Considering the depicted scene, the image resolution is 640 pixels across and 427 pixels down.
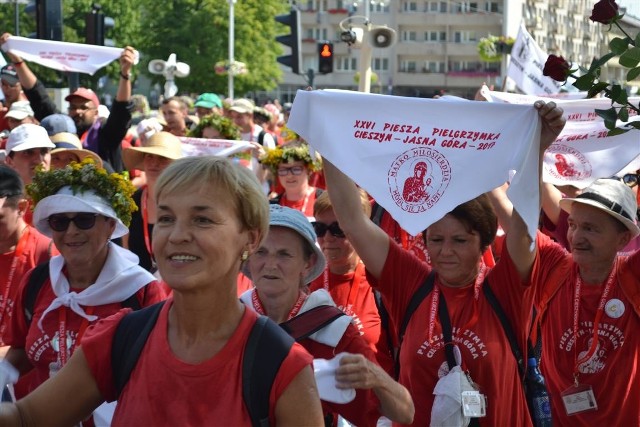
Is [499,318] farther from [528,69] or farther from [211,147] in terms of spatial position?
[528,69]

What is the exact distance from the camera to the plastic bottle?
4797 millimetres

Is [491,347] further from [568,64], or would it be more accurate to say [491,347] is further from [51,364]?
[51,364]

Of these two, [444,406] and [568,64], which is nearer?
[568,64]

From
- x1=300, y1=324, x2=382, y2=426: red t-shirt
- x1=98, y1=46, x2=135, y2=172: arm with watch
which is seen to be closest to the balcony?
x1=98, y1=46, x2=135, y2=172: arm with watch

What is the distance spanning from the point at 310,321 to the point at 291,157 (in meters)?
5.12

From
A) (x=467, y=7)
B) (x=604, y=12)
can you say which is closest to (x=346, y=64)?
(x=467, y=7)

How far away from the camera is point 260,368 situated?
310 centimetres

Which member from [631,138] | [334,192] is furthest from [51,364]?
[631,138]

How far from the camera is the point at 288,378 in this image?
10.1ft

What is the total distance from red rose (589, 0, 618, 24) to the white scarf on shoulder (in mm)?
2189

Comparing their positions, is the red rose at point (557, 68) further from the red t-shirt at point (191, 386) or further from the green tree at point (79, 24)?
the green tree at point (79, 24)

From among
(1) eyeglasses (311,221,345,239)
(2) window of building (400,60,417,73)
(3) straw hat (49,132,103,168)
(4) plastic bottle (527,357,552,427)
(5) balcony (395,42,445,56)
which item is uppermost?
(3) straw hat (49,132,103,168)

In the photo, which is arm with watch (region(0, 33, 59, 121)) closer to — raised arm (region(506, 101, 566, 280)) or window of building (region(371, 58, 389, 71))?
raised arm (region(506, 101, 566, 280))

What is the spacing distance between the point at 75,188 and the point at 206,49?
6465cm
